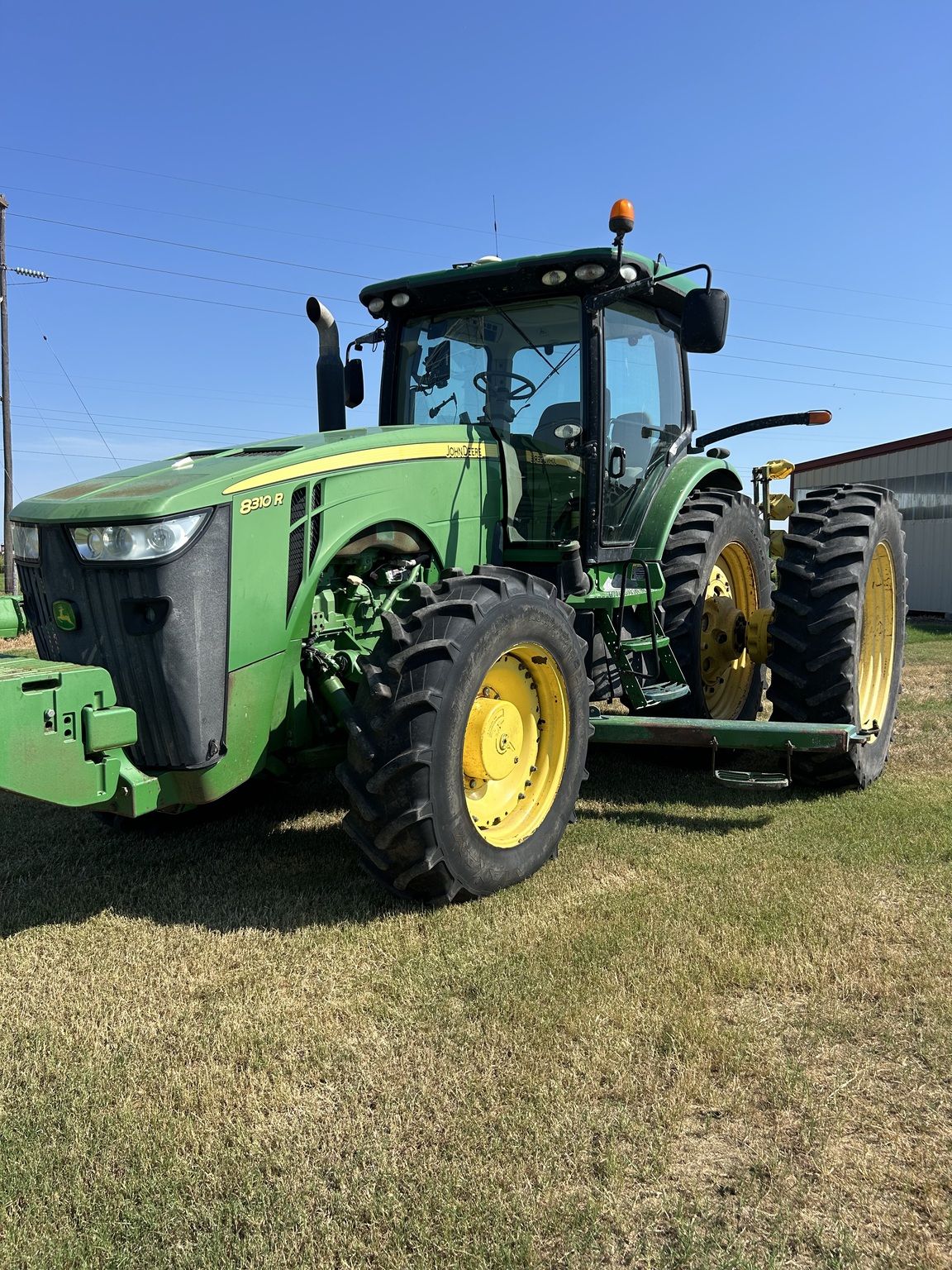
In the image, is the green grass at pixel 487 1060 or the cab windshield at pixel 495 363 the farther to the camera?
the cab windshield at pixel 495 363

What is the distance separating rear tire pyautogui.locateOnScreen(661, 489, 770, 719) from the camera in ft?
18.0

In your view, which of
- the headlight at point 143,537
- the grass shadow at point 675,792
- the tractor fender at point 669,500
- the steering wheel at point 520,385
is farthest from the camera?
the tractor fender at point 669,500

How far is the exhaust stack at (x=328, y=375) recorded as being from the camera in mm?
4812

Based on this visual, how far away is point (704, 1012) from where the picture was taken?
296 cm

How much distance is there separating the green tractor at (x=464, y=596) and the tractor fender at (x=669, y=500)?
0.07 ft

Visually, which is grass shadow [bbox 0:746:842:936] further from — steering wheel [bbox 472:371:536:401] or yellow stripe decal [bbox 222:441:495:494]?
steering wheel [bbox 472:371:536:401]

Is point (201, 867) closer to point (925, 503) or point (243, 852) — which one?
point (243, 852)

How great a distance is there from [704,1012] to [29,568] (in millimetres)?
2856

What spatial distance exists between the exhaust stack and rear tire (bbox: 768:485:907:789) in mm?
2433

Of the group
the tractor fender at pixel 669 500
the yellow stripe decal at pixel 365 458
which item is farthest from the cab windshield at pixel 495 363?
the tractor fender at pixel 669 500

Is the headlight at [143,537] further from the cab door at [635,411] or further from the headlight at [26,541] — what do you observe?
the cab door at [635,411]

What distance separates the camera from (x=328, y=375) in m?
5.04

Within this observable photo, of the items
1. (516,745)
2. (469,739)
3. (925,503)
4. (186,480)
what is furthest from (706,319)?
(925,503)

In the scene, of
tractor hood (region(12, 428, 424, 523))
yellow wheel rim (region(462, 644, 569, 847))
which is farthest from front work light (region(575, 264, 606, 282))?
yellow wheel rim (region(462, 644, 569, 847))
